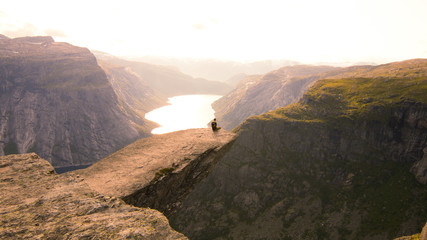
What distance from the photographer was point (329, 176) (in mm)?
142125

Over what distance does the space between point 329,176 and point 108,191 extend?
6047 inches

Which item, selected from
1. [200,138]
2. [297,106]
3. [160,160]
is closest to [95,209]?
[160,160]

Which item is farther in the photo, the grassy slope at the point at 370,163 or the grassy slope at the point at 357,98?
the grassy slope at the point at 357,98

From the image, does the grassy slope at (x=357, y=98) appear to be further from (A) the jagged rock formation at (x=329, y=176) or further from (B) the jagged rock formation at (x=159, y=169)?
(B) the jagged rock formation at (x=159, y=169)

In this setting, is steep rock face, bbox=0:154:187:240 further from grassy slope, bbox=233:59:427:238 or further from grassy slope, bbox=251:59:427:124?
grassy slope, bbox=251:59:427:124

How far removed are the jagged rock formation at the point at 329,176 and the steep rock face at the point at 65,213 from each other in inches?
5123

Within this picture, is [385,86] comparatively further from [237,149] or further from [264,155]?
[237,149]

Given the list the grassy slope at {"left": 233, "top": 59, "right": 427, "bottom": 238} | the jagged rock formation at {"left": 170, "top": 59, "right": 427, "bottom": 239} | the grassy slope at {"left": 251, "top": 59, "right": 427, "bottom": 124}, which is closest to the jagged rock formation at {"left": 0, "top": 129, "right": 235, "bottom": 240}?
the jagged rock formation at {"left": 170, "top": 59, "right": 427, "bottom": 239}

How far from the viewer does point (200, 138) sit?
1182 inches

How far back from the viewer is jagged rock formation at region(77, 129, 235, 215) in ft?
66.3

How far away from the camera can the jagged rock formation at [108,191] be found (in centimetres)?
1098

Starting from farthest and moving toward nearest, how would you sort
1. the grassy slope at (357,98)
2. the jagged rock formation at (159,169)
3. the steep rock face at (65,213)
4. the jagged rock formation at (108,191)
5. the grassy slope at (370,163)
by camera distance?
the grassy slope at (357,98) → the grassy slope at (370,163) → the jagged rock formation at (159,169) → the jagged rock formation at (108,191) → the steep rock face at (65,213)

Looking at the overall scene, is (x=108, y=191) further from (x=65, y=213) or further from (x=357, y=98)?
(x=357, y=98)

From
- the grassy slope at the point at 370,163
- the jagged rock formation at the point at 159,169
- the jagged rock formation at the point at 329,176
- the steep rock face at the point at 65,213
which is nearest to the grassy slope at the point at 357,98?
the grassy slope at the point at 370,163
